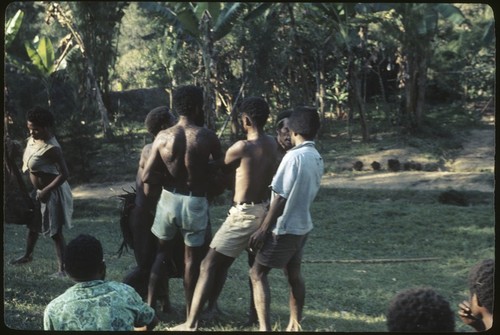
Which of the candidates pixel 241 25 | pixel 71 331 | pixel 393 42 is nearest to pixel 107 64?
pixel 241 25

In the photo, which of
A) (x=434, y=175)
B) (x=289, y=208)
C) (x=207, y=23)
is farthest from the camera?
(x=434, y=175)

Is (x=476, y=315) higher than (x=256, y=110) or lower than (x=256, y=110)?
lower

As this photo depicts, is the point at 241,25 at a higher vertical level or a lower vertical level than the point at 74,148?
higher

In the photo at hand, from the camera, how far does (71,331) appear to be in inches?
117

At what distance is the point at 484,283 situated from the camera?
122 inches

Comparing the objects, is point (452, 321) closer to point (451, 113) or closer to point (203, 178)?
point (203, 178)

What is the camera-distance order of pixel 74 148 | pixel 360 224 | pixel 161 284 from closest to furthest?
pixel 161 284 < pixel 360 224 < pixel 74 148

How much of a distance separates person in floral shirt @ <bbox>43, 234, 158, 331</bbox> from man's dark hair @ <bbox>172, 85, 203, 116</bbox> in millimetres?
1626

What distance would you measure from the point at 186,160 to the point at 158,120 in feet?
1.45

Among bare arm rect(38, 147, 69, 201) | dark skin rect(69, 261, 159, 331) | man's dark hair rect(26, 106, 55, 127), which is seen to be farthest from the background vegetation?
dark skin rect(69, 261, 159, 331)

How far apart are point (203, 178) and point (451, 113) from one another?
636 inches

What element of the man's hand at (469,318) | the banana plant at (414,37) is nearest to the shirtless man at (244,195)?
the man's hand at (469,318)

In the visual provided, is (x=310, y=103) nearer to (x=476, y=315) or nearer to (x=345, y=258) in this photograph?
(x=345, y=258)

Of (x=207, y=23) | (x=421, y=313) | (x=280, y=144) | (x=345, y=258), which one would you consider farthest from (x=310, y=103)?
(x=421, y=313)
